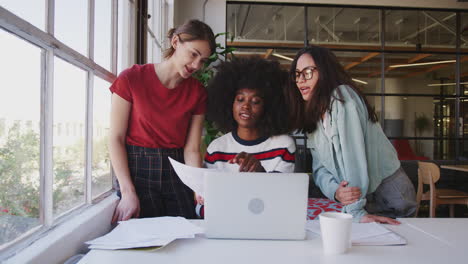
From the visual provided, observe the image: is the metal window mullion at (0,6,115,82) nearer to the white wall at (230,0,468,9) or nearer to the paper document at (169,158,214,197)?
the paper document at (169,158,214,197)

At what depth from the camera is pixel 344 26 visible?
19.3 feet

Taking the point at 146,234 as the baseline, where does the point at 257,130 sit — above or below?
above

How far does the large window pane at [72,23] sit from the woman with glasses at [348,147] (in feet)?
3.48

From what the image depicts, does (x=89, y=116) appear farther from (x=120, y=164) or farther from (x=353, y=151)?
(x=353, y=151)

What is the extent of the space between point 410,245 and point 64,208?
4.17 feet

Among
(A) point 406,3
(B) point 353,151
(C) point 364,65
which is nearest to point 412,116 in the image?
(C) point 364,65

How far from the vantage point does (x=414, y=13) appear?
588 centimetres

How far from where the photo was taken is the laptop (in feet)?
3.40

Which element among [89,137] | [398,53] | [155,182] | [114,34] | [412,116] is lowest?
[155,182]

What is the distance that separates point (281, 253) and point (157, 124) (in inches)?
35.9

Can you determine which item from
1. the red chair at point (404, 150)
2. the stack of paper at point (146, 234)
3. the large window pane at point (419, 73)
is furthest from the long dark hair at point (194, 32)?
the red chair at point (404, 150)

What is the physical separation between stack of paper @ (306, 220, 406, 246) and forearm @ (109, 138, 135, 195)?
78 centimetres

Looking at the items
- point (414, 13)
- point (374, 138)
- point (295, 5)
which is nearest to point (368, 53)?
point (414, 13)

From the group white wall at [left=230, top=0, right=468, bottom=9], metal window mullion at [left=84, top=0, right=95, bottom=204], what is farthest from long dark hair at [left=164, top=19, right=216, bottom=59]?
white wall at [left=230, top=0, right=468, bottom=9]
